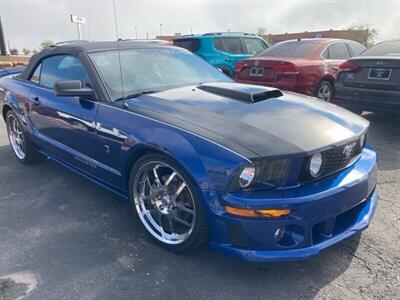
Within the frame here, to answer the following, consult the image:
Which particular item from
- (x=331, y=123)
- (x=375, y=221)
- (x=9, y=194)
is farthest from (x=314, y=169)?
(x=9, y=194)

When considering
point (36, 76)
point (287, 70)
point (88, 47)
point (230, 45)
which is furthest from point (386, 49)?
point (36, 76)

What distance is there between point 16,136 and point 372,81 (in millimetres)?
4935

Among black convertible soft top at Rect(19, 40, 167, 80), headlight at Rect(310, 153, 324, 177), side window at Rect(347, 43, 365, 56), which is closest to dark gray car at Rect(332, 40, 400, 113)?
side window at Rect(347, 43, 365, 56)

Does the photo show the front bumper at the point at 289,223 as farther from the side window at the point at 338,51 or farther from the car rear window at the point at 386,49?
the side window at the point at 338,51

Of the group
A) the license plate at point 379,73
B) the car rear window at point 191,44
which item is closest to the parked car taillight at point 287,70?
the license plate at point 379,73

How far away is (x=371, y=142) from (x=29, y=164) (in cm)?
459

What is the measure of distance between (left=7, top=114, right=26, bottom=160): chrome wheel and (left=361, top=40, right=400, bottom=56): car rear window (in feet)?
16.8

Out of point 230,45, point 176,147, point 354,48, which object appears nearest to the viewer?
point 176,147

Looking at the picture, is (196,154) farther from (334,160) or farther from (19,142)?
(19,142)

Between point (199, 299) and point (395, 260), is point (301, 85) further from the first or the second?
point (199, 299)

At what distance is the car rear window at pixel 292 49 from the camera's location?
286 inches

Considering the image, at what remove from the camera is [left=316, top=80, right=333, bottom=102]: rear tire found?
7117mm

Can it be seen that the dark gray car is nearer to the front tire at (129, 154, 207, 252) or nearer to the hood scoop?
the hood scoop

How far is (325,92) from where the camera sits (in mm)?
7301
